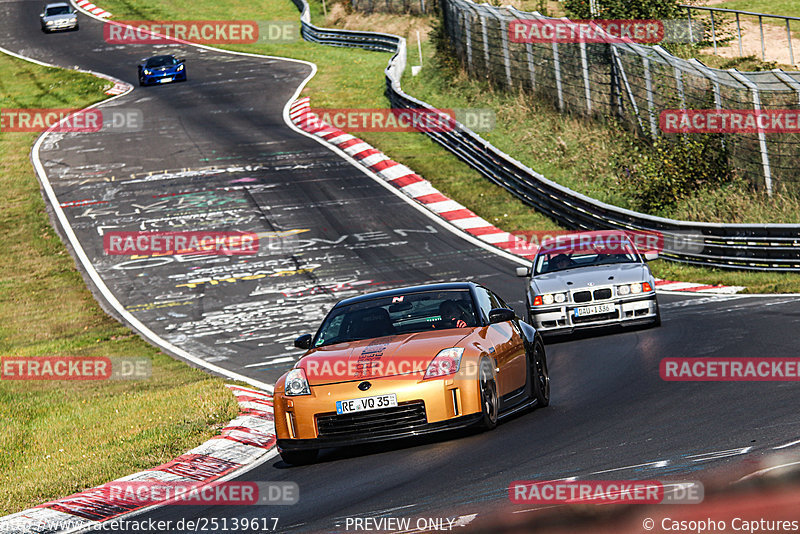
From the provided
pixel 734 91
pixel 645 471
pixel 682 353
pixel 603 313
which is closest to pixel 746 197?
pixel 734 91

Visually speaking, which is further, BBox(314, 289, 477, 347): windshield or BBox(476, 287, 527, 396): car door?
BBox(314, 289, 477, 347): windshield

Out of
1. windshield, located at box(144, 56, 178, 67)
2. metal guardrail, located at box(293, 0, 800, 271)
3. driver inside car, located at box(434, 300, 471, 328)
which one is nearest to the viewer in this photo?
driver inside car, located at box(434, 300, 471, 328)

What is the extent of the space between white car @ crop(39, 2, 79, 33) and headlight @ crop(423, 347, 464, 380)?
57.1 meters

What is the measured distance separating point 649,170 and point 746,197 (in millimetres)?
2676

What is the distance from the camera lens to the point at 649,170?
23938mm

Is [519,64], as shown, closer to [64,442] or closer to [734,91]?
[734,91]

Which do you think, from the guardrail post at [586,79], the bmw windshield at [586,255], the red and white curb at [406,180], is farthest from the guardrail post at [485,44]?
the bmw windshield at [586,255]

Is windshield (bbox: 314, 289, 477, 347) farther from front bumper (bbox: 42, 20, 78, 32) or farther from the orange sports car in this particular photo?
front bumper (bbox: 42, 20, 78, 32)

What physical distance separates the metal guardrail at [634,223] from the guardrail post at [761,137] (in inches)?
64.6

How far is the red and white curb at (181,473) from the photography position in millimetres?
8328

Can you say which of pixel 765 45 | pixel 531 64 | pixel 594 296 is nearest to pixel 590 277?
pixel 594 296

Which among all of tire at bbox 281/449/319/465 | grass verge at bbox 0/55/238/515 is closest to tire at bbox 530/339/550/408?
tire at bbox 281/449/319/465

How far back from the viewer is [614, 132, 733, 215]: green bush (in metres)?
23.1

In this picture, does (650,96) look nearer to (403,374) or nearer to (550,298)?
(550,298)
